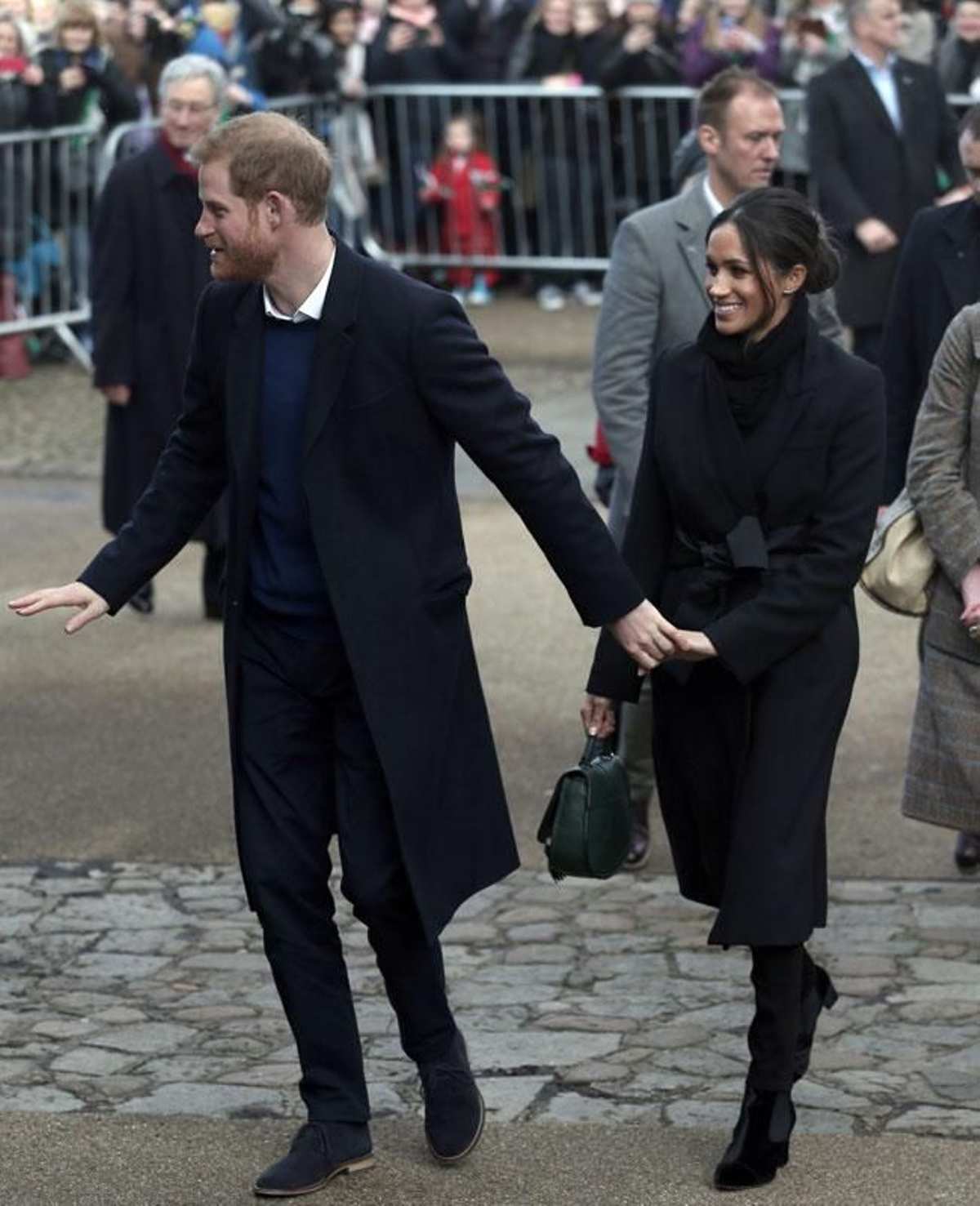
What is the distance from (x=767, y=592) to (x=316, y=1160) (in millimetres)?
1280

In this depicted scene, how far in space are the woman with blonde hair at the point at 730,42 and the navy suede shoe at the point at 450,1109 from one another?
11601mm

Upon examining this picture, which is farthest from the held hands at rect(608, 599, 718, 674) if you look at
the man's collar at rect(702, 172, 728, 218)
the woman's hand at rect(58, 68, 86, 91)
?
the woman's hand at rect(58, 68, 86, 91)

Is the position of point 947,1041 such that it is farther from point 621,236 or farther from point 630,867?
point 621,236

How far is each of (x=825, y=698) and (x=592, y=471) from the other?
278 inches

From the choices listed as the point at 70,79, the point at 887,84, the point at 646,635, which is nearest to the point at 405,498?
the point at 646,635

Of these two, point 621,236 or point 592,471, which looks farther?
point 592,471

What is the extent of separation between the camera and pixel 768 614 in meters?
4.75

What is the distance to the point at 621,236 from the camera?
22.0 ft

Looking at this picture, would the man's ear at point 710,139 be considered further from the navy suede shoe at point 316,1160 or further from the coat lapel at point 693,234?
the navy suede shoe at point 316,1160

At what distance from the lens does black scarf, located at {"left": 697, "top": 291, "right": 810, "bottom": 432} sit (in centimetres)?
481

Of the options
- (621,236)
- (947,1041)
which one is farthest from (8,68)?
(947,1041)

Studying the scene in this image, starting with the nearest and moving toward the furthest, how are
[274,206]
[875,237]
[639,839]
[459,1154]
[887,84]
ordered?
[274,206]
[459,1154]
[639,839]
[875,237]
[887,84]

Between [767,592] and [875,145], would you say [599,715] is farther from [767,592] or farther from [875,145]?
[875,145]

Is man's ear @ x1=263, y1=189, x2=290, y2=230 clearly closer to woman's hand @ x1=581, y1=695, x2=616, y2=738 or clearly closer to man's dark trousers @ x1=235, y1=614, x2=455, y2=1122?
man's dark trousers @ x1=235, y1=614, x2=455, y2=1122
